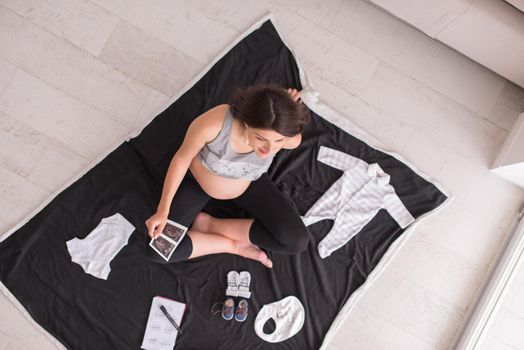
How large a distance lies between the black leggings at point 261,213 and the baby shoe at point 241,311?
36cm

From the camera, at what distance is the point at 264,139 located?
146 cm

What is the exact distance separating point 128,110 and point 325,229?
121 centimetres

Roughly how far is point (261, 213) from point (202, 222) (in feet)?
1.13

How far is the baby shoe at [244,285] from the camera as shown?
7.06ft

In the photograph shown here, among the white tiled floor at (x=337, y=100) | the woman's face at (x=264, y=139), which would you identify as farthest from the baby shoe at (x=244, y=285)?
the woman's face at (x=264, y=139)

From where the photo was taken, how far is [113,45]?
2277 mm

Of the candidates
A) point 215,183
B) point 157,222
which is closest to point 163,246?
point 157,222

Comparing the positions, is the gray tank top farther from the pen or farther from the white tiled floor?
the pen


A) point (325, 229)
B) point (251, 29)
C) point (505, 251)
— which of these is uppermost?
point (251, 29)

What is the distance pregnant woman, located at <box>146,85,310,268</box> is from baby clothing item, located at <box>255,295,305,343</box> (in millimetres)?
219

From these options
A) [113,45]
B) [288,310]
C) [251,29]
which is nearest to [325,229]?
[288,310]

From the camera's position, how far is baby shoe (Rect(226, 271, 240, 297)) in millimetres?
2146

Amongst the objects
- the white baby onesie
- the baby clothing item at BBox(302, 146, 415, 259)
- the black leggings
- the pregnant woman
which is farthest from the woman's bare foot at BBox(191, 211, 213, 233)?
the baby clothing item at BBox(302, 146, 415, 259)

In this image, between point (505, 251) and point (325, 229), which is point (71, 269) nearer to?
point (325, 229)
